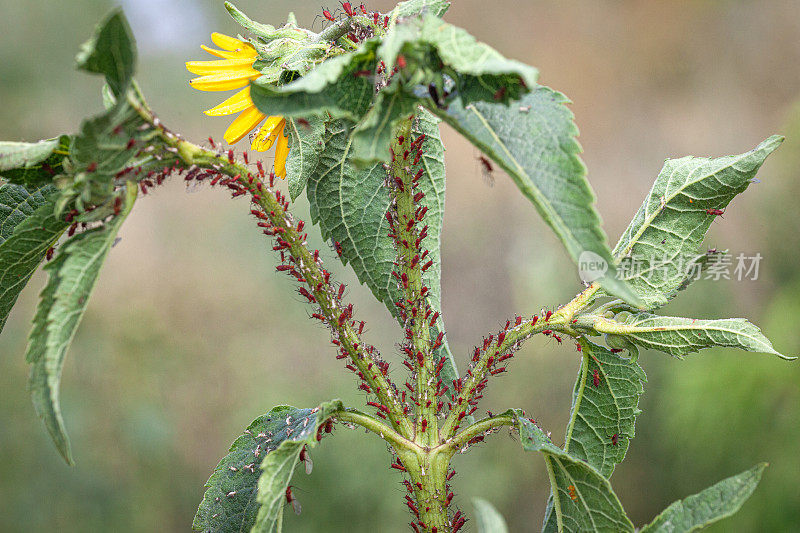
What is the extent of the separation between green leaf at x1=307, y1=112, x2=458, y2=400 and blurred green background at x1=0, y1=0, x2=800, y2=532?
1131mm

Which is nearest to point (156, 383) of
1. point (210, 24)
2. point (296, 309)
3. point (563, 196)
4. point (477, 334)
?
point (296, 309)

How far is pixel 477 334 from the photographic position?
4.57m

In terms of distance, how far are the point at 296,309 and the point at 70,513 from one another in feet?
6.57

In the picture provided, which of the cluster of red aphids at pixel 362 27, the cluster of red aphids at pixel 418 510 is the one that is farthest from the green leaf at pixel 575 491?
the cluster of red aphids at pixel 362 27

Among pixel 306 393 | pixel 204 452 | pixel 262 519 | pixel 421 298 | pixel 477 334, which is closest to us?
pixel 262 519

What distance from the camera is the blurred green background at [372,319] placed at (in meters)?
2.97

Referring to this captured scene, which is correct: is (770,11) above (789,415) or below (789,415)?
above

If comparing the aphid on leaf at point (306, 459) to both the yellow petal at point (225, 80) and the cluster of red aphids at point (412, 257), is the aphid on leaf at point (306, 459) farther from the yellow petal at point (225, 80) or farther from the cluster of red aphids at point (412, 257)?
the yellow petal at point (225, 80)

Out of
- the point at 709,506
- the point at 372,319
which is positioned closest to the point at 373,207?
the point at 709,506

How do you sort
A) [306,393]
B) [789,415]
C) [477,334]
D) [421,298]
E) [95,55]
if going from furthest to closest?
[477,334], [306,393], [789,415], [421,298], [95,55]

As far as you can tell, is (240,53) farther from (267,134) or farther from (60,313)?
(60,313)

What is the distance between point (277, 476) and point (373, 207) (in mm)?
322

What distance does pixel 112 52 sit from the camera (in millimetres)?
522

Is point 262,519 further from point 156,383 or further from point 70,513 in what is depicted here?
point 156,383
